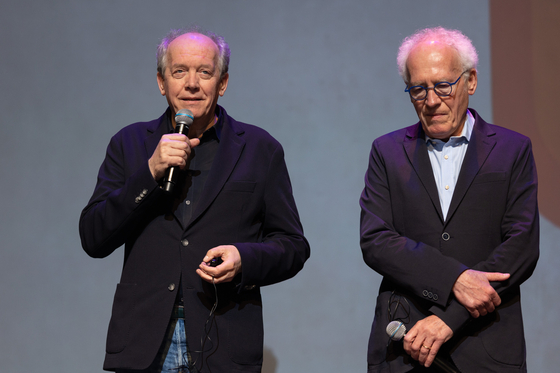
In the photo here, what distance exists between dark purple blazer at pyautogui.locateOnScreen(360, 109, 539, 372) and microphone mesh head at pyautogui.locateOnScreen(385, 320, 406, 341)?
3.3 inches

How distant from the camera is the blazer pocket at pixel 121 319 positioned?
6.45 ft

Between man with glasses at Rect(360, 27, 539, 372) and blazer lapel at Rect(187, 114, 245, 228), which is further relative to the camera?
blazer lapel at Rect(187, 114, 245, 228)

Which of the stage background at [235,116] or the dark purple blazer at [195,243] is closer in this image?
the dark purple blazer at [195,243]

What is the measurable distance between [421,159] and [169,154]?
0.91 meters

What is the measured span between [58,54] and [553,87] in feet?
9.59

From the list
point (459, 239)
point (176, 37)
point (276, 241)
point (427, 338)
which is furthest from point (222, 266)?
point (176, 37)

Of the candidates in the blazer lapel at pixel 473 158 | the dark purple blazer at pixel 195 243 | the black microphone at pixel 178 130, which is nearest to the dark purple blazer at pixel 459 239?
the blazer lapel at pixel 473 158

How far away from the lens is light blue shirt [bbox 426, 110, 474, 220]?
209cm

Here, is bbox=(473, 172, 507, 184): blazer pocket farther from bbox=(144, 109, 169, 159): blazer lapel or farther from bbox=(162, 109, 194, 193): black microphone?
bbox=(144, 109, 169, 159): blazer lapel

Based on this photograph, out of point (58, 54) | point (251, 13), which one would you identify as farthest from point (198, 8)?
point (58, 54)

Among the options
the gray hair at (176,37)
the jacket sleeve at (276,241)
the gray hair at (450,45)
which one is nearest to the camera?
the jacket sleeve at (276,241)

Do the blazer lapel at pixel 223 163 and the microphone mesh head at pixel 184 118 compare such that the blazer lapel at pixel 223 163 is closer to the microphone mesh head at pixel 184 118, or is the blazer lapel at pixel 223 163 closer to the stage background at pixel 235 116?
the microphone mesh head at pixel 184 118

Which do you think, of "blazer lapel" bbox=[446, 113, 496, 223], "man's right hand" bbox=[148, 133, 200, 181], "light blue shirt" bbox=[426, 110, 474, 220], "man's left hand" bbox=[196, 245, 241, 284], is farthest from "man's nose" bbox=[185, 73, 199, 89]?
"blazer lapel" bbox=[446, 113, 496, 223]

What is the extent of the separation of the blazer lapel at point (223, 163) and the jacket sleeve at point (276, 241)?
0.15 m
